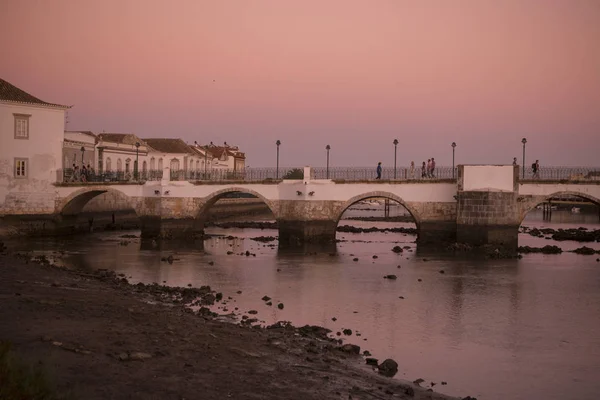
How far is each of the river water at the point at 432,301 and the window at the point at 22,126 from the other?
6459 millimetres

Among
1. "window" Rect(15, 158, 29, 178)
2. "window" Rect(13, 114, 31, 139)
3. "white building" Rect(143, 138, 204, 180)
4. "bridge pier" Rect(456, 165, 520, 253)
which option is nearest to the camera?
"bridge pier" Rect(456, 165, 520, 253)

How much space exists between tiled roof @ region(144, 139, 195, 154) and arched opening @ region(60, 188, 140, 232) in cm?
1864

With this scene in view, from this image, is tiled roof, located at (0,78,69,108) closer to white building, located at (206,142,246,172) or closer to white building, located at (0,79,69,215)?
white building, located at (0,79,69,215)

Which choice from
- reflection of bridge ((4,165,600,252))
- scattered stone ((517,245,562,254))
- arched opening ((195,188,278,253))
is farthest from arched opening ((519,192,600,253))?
arched opening ((195,188,278,253))

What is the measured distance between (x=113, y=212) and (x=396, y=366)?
3947 centimetres

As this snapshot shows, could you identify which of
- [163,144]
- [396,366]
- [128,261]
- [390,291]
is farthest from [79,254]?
[163,144]

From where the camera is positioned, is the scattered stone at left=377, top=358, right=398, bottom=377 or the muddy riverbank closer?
the muddy riverbank

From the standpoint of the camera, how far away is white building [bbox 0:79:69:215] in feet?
127

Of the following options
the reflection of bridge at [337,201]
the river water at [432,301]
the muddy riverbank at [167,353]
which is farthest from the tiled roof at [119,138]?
the muddy riverbank at [167,353]

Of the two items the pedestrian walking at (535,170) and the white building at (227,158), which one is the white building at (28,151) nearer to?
the pedestrian walking at (535,170)

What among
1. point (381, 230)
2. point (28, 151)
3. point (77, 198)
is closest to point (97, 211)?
point (77, 198)

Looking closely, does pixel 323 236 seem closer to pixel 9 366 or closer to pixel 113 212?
pixel 113 212

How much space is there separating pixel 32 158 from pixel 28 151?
0.47 meters

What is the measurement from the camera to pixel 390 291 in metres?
22.4
